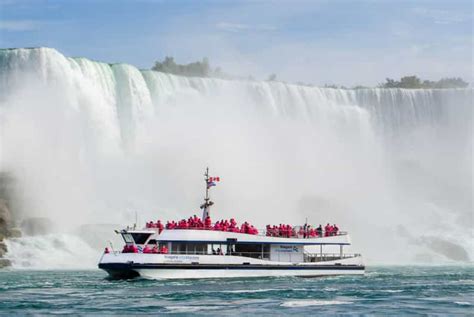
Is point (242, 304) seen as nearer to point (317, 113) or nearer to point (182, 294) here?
point (182, 294)

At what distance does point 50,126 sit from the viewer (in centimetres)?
7344

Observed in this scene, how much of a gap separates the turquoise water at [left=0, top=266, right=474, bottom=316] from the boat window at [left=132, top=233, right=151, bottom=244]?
234 centimetres

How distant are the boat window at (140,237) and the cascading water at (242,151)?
18445 mm

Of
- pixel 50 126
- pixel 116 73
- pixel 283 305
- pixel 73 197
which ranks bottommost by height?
pixel 283 305

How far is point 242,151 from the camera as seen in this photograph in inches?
3255

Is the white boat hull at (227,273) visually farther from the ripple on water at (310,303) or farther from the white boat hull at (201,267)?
the ripple on water at (310,303)

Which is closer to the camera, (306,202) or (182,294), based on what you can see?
(182,294)

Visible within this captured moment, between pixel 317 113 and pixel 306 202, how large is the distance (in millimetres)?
10532

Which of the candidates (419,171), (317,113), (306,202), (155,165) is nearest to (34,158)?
(155,165)

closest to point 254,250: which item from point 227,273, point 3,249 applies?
point 227,273

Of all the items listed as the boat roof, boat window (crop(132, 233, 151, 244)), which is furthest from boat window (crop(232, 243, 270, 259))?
boat window (crop(132, 233, 151, 244))

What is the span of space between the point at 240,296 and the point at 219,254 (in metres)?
8.78

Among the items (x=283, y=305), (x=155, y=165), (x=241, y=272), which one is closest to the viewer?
(x=283, y=305)

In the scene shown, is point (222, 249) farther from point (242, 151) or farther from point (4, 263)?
point (242, 151)
